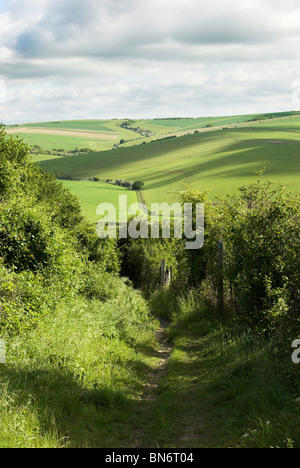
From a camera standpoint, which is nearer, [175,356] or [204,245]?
[175,356]

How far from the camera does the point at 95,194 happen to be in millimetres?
77188

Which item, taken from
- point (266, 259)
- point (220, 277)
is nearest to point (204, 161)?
point (220, 277)

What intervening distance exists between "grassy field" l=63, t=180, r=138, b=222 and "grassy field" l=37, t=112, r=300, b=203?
4809 millimetres

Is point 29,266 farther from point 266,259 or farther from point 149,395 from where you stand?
point 266,259

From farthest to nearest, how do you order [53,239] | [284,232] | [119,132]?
[119,132], [53,239], [284,232]

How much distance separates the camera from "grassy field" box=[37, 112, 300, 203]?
255 feet

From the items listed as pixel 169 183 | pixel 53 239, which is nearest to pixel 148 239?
pixel 53 239

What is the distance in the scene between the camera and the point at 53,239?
11.3 m

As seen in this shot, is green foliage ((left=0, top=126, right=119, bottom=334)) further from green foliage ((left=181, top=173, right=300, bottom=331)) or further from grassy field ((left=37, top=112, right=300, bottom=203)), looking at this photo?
grassy field ((left=37, top=112, right=300, bottom=203))

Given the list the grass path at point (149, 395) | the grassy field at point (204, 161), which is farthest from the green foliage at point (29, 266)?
the grassy field at point (204, 161)

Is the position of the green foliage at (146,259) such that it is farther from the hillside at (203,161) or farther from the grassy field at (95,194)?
the hillside at (203,161)

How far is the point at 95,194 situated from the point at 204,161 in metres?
34.3
